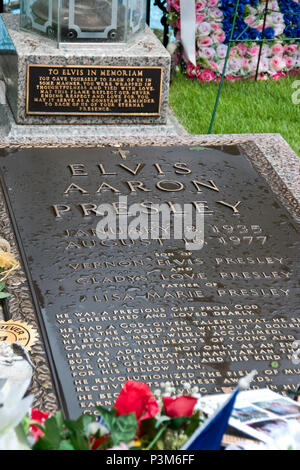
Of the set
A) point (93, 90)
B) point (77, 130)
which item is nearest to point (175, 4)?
point (93, 90)

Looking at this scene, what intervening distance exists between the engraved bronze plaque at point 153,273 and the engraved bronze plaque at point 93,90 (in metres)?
0.81

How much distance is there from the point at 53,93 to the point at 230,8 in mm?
2374

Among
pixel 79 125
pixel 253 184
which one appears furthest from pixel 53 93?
pixel 253 184

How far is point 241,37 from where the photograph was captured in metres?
7.41

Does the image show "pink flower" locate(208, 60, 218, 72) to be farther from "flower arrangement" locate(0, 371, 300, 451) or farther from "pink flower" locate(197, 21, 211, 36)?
"flower arrangement" locate(0, 371, 300, 451)

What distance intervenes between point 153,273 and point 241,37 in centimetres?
419

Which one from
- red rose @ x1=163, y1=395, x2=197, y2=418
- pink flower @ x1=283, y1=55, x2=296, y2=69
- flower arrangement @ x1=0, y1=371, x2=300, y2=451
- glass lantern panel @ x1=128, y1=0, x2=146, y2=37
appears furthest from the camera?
pink flower @ x1=283, y1=55, x2=296, y2=69

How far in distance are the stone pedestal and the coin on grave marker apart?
101 inches

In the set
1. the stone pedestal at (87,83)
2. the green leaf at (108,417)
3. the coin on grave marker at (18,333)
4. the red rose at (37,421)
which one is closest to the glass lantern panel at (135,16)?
the stone pedestal at (87,83)

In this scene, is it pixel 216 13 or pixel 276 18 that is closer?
pixel 216 13

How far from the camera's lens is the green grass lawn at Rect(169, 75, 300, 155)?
670 cm

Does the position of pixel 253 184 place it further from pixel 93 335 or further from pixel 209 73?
pixel 209 73

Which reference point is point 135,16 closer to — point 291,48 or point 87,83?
point 87,83

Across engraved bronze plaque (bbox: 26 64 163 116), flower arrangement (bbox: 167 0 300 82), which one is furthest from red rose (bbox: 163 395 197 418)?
flower arrangement (bbox: 167 0 300 82)
